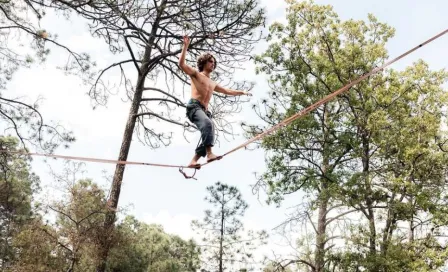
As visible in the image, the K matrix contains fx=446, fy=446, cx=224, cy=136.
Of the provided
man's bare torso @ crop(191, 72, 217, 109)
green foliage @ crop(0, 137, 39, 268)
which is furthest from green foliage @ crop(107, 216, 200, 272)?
man's bare torso @ crop(191, 72, 217, 109)

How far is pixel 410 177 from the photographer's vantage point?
12.0m

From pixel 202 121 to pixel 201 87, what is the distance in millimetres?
396

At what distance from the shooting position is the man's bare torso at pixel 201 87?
5.06 metres

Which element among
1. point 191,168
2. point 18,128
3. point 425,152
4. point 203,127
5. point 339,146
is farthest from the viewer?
point 339,146

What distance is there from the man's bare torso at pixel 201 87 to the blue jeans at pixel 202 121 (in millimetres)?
58

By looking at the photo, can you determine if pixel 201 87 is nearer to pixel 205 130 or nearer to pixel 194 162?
pixel 205 130

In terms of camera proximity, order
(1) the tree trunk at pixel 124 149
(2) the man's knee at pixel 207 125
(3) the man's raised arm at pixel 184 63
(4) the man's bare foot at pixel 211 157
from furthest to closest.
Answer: (1) the tree trunk at pixel 124 149 < (4) the man's bare foot at pixel 211 157 < (2) the man's knee at pixel 207 125 < (3) the man's raised arm at pixel 184 63

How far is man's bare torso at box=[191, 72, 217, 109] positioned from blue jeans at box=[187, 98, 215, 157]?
58 mm

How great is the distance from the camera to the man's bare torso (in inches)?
199

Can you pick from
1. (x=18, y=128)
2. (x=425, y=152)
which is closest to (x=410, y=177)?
(x=425, y=152)

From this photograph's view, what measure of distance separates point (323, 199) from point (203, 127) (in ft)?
28.0

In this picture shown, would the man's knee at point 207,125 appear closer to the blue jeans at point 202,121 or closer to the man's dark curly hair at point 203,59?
the blue jeans at point 202,121

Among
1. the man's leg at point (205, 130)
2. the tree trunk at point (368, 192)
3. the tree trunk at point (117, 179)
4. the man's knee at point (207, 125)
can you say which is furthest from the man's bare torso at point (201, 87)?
the tree trunk at point (368, 192)

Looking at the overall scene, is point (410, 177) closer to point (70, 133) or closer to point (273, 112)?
point (273, 112)
